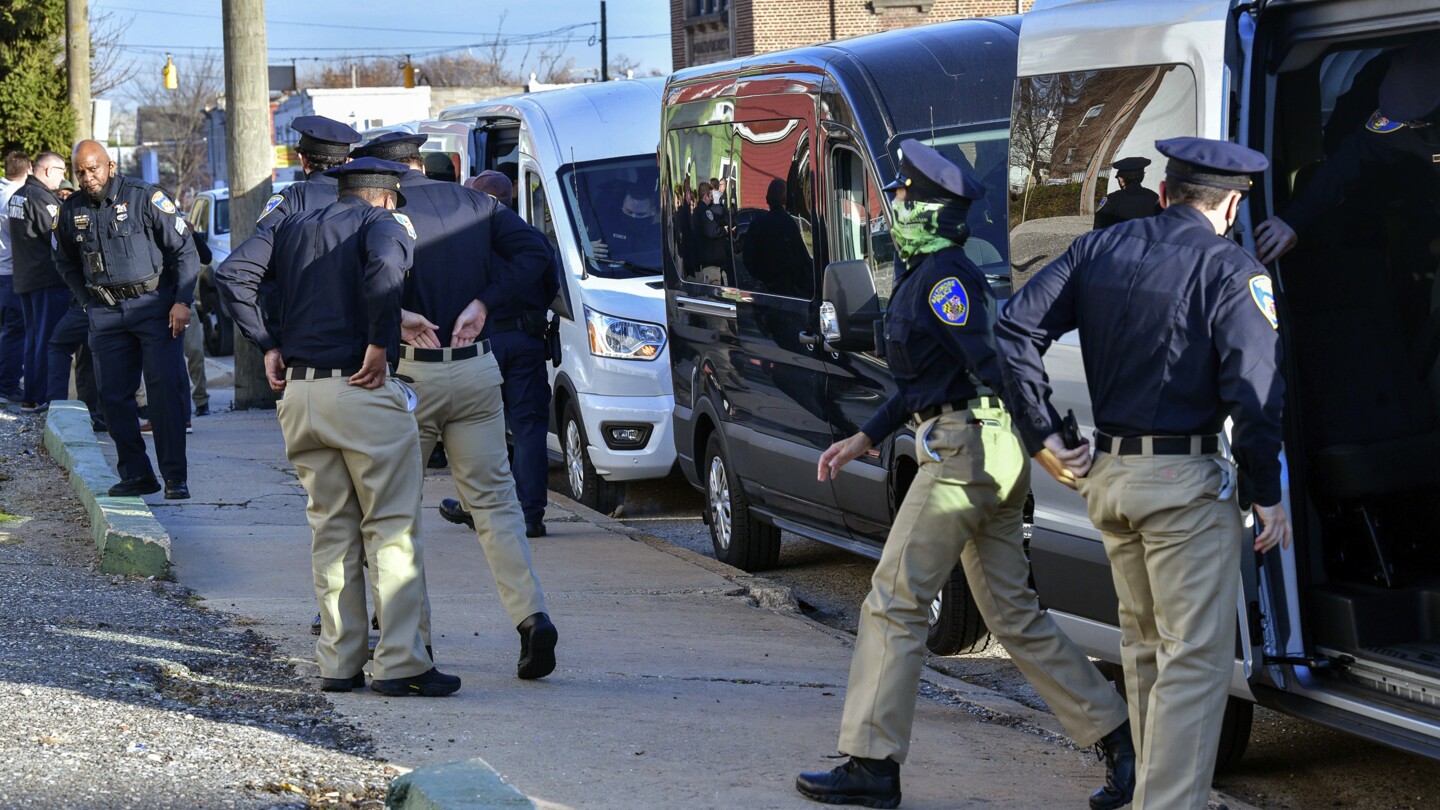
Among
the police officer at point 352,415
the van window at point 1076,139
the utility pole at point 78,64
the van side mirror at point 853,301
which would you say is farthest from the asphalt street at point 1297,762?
the utility pole at point 78,64

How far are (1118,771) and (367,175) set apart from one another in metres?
3.00

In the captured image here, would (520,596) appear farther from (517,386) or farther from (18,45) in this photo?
(18,45)

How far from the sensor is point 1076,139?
5293mm

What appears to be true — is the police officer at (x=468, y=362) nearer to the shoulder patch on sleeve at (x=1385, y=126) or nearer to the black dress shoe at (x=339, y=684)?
the black dress shoe at (x=339, y=684)

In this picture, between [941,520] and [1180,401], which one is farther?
[941,520]

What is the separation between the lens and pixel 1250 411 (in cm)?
395

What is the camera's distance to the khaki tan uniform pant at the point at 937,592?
4570 millimetres

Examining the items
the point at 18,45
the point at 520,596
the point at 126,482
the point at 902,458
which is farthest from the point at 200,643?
the point at 18,45

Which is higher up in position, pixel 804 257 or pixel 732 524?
pixel 804 257

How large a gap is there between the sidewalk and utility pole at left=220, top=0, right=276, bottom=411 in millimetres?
5507

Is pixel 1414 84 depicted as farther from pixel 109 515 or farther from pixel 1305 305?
pixel 109 515

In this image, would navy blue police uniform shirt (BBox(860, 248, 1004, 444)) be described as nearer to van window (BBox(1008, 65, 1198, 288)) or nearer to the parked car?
van window (BBox(1008, 65, 1198, 288))

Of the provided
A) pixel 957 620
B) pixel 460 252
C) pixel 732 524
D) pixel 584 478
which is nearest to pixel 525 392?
pixel 732 524

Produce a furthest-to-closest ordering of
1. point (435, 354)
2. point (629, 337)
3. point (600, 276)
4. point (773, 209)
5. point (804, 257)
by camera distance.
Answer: point (600, 276) → point (629, 337) → point (773, 209) → point (804, 257) → point (435, 354)
